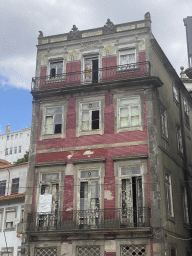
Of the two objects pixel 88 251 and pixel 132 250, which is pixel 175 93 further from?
pixel 88 251

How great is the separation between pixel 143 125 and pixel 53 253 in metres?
8.10

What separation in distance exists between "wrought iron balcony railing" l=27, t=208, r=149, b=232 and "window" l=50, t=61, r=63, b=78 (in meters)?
8.54

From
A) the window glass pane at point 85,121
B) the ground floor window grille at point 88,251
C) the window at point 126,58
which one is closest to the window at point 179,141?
the window at point 126,58

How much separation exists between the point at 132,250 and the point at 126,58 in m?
10.7

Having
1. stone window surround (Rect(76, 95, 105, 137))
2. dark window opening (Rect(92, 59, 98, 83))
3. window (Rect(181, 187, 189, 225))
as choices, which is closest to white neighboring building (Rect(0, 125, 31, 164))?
dark window opening (Rect(92, 59, 98, 83))

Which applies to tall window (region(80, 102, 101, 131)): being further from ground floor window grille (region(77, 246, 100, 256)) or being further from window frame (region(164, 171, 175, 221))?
ground floor window grille (region(77, 246, 100, 256))

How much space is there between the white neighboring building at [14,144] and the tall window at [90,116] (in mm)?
86114

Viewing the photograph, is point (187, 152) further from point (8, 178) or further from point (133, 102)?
point (8, 178)

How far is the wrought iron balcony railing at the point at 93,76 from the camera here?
21.8 m

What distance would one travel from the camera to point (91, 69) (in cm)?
2288

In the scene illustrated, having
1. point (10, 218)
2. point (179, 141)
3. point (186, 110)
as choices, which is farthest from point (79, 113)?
point (10, 218)

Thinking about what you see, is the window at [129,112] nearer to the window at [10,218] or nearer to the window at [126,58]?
the window at [126,58]

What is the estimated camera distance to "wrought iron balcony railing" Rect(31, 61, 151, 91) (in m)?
21.8

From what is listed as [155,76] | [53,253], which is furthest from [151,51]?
[53,253]
